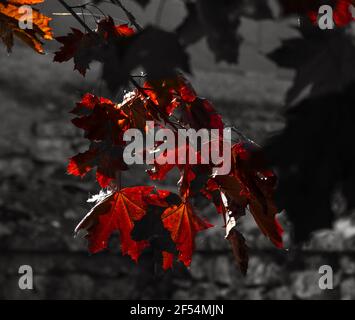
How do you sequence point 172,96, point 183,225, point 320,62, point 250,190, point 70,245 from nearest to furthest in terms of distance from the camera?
point 320,62, point 250,190, point 172,96, point 183,225, point 70,245

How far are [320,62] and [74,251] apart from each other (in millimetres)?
2541

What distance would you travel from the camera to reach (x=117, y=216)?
1269 mm

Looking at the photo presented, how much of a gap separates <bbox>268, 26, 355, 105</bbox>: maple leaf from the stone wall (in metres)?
2.14

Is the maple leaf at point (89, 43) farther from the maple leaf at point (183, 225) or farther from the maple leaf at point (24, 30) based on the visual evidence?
the maple leaf at point (183, 225)

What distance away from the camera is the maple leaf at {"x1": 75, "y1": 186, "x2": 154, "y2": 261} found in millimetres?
1208

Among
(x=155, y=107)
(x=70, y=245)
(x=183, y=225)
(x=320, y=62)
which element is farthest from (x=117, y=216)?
(x=70, y=245)

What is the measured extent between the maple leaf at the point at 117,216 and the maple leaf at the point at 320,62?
2.00 ft

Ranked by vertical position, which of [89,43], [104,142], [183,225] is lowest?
[183,225]

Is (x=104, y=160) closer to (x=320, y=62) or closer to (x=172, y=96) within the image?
(x=172, y=96)

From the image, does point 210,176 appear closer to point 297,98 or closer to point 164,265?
point 164,265

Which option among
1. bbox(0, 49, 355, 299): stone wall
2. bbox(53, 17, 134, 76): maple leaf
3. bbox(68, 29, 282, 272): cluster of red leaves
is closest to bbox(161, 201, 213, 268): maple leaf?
bbox(68, 29, 282, 272): cluster of red leaves

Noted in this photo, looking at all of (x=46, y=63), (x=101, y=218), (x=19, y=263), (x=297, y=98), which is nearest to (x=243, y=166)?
(x=101, y=218)

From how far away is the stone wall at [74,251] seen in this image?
10.0 ft

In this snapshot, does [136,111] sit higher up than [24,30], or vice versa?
[24,30]
